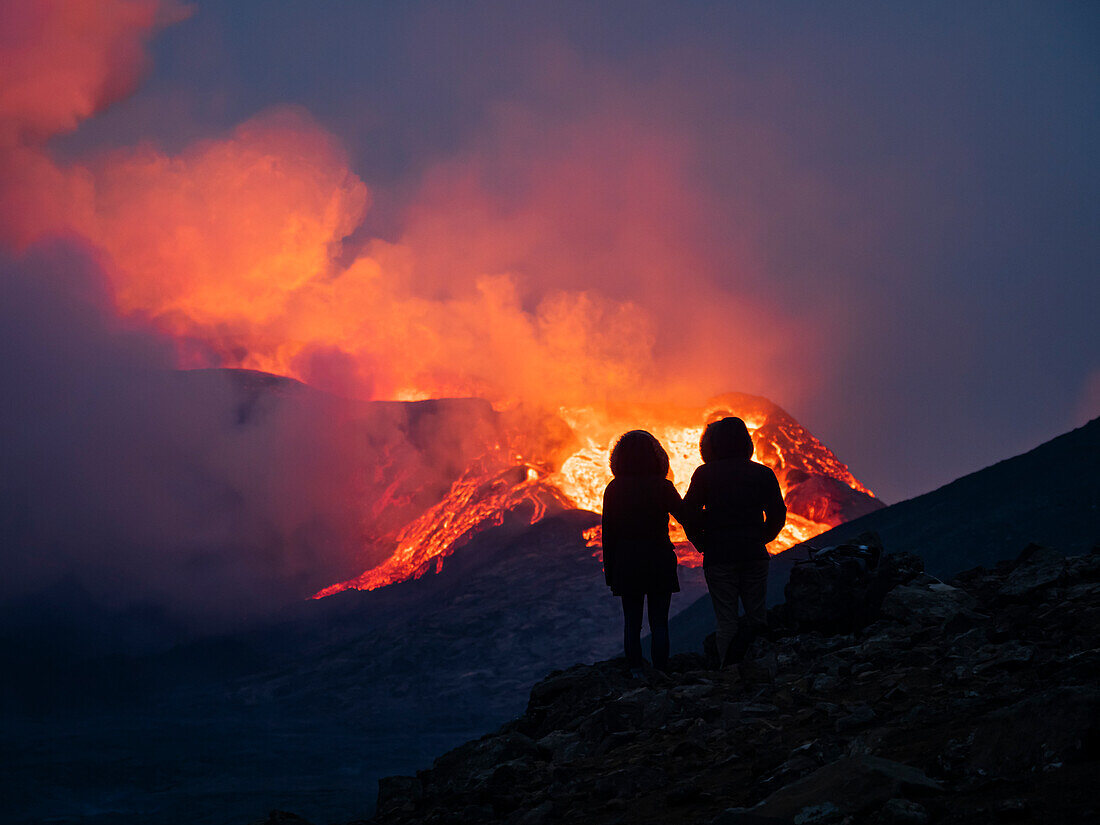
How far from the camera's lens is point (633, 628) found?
32.6ft

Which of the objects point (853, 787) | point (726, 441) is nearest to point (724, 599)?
point (726, 441)

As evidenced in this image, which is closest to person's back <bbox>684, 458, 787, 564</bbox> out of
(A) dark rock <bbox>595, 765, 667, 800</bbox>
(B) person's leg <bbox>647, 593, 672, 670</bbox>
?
(B) person's leg <bbox>647, 593, 672, 670</bbox>

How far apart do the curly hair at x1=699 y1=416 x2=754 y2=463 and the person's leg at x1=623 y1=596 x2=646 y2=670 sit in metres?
1.56

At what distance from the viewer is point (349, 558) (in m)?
127

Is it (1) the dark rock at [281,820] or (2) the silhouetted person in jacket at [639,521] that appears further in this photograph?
(2) the silhouetted person in jacket at [639,521]

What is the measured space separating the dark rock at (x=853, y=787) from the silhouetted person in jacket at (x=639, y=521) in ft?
15.1

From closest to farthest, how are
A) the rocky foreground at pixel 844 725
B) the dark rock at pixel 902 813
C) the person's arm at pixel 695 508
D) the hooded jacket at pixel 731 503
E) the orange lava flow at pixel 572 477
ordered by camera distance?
1. the dark rock at pixel 902 813
2. the rocky foreground at pixel 844 725
3. the hooded jacket at pixel 731 503
4. the person's arm at pixel 695 508
5. the orange lava flow at pixel 572 477

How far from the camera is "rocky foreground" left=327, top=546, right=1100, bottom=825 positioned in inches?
182

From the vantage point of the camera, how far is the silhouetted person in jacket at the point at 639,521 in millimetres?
9625

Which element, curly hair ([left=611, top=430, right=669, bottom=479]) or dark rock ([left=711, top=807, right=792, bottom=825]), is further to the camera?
curly hair ([left=611, top=430, right=669, bottom=479])

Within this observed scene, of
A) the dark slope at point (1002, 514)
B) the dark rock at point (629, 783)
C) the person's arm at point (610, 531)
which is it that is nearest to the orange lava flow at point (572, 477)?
the dark slope at point (1002, 514)

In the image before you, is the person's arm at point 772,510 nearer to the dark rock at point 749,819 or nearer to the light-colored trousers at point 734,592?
the light-colored trousers at point 734,592

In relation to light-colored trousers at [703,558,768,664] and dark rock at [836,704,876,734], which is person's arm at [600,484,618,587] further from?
dark rock at [836,704,876,734]

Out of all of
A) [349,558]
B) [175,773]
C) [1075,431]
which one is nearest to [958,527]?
[1075,431]
